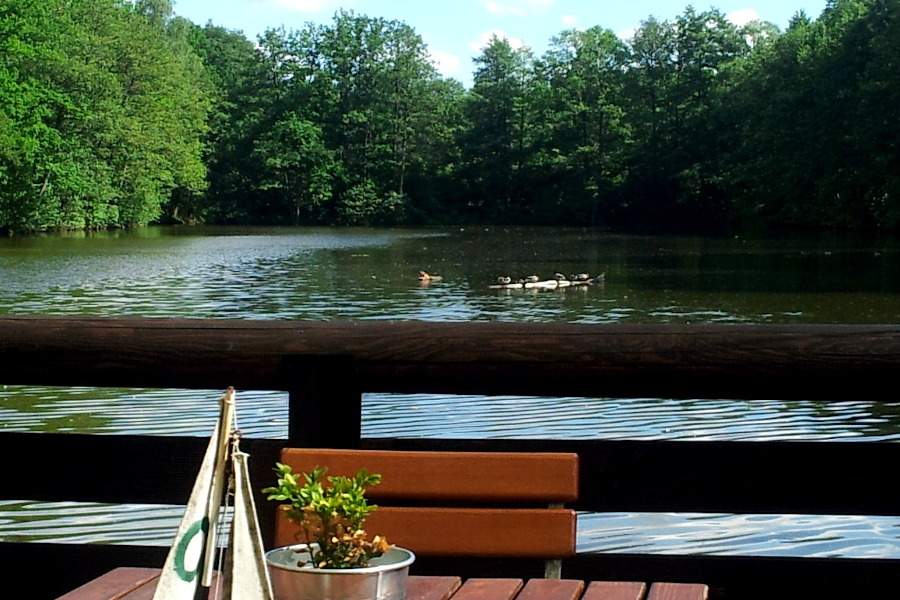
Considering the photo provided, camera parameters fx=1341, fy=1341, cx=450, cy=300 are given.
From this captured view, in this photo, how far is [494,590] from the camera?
7.23ft

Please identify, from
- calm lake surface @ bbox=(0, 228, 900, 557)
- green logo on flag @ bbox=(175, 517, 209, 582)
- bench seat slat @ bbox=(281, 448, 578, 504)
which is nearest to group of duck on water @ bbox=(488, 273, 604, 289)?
calm lake surface @ bbox=(0, 228, 900, 557)

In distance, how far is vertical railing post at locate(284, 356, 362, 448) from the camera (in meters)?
2.86

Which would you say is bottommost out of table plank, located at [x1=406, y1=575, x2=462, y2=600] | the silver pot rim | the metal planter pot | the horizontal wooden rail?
table plank, located at [x1=406, y1=575, x2=462, y2=600]

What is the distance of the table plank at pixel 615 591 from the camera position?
2.17 m

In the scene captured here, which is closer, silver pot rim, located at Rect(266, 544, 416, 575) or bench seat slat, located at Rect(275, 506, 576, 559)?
silver pot rim, located at Rect(266, 544, 416, 575)

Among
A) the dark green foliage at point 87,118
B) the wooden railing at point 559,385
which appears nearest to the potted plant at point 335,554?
the wooden railing at point 559,385

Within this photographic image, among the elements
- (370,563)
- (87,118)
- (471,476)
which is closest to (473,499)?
(471,476)

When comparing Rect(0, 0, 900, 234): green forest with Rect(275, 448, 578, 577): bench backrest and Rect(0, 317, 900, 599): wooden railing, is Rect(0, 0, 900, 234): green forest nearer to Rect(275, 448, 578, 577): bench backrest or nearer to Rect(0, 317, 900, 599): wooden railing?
Rect(0, 317, 900, 599): wooden railing

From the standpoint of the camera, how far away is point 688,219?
225 ft

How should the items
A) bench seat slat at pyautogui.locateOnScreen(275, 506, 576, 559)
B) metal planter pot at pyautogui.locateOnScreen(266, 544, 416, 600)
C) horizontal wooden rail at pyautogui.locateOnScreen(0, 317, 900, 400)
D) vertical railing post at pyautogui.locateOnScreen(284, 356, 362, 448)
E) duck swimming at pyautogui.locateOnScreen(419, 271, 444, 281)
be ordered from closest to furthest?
metal planter pot at pyautogui.locateOnScreen(266, 544, 416, 600) < bench seat slat at pyautogui.locateOnScreen(275, 506, 576, 559) < horizontal wooden rail at pyautogui.locateOnScreen(0, 317, 900, 400) < vertical railing post at pyautogui.locateOnScreen(284, 356, 362, 448) < duck swimming at pyautogui.locateOnScreen(419, 271, 444, 281)

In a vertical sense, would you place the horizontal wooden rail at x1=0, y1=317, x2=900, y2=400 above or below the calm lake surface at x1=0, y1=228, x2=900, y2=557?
above

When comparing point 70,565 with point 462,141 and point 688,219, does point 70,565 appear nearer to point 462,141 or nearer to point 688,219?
point 688,219

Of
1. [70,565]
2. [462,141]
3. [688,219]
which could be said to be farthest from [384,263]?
[462,141]

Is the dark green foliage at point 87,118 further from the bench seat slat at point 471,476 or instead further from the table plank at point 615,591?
the table plank at point 615,591
